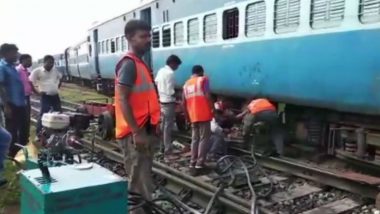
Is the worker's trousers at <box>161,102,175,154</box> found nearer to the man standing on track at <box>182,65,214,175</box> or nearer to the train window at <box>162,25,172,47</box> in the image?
the man standing on track at <box>182,65,214,175</box>

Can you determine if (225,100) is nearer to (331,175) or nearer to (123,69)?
(331,175)

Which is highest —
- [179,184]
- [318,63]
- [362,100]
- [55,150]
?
[318,63]

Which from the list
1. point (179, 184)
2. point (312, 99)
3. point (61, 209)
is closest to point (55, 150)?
point (179, 184)

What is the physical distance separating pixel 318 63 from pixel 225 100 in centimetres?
369

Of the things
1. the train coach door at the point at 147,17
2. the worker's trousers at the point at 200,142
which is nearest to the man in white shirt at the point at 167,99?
the worker's trousers at the point at 200,142

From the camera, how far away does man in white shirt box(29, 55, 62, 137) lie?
32.2 ft

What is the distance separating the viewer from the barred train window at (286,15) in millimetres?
8000

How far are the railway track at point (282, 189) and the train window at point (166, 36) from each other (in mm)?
5895

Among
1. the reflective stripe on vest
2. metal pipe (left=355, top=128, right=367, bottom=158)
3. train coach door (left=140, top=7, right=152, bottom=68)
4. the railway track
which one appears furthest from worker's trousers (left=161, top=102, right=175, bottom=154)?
train coach door (left=140, top=7, right=152, bottom=68)

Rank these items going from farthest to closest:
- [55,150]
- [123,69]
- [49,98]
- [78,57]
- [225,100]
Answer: [78,57], [225,100], [49,98], [55,150], [123,69]

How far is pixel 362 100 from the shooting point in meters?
6.77

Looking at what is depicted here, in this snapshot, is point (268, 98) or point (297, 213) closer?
point (297, 213)

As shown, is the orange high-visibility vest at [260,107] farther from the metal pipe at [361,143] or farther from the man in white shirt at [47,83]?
the man in white shirt at [47,83]

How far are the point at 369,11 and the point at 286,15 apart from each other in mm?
1877
